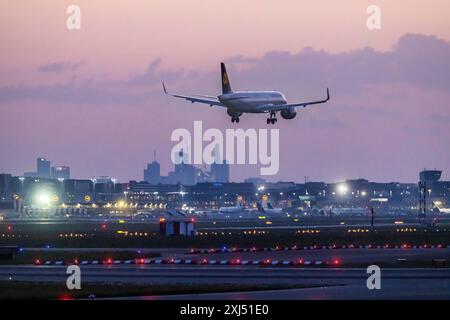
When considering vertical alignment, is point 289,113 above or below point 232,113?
below

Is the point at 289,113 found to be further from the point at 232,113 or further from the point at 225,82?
the point at 225,82

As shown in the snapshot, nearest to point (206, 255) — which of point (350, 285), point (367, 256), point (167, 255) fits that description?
point (167, 255)

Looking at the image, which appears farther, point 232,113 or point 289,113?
point 232,113

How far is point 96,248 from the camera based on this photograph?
10412 cm

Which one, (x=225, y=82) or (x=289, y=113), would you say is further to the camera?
(x=225, y=82)

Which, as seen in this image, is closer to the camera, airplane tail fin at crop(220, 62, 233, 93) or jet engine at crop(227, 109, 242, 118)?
jet engine at crop(227, 109, 242, 118)

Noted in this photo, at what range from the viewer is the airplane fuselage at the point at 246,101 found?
133m

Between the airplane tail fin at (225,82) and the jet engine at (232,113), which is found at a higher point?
the airplane tail fin at (225,82)

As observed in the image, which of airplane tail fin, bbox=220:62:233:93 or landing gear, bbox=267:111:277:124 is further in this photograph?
airplane tail fin, bbox=220:62:233:93

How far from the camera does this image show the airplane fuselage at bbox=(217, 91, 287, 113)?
133 meters

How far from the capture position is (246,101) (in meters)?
133

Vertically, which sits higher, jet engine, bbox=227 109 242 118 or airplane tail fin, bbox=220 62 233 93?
airplane tail fin, bbox=220 62 233 93

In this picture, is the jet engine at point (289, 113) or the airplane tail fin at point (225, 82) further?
the airplane tail fin at point (225, 82)

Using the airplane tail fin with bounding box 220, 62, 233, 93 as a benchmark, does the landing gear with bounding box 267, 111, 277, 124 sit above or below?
below
